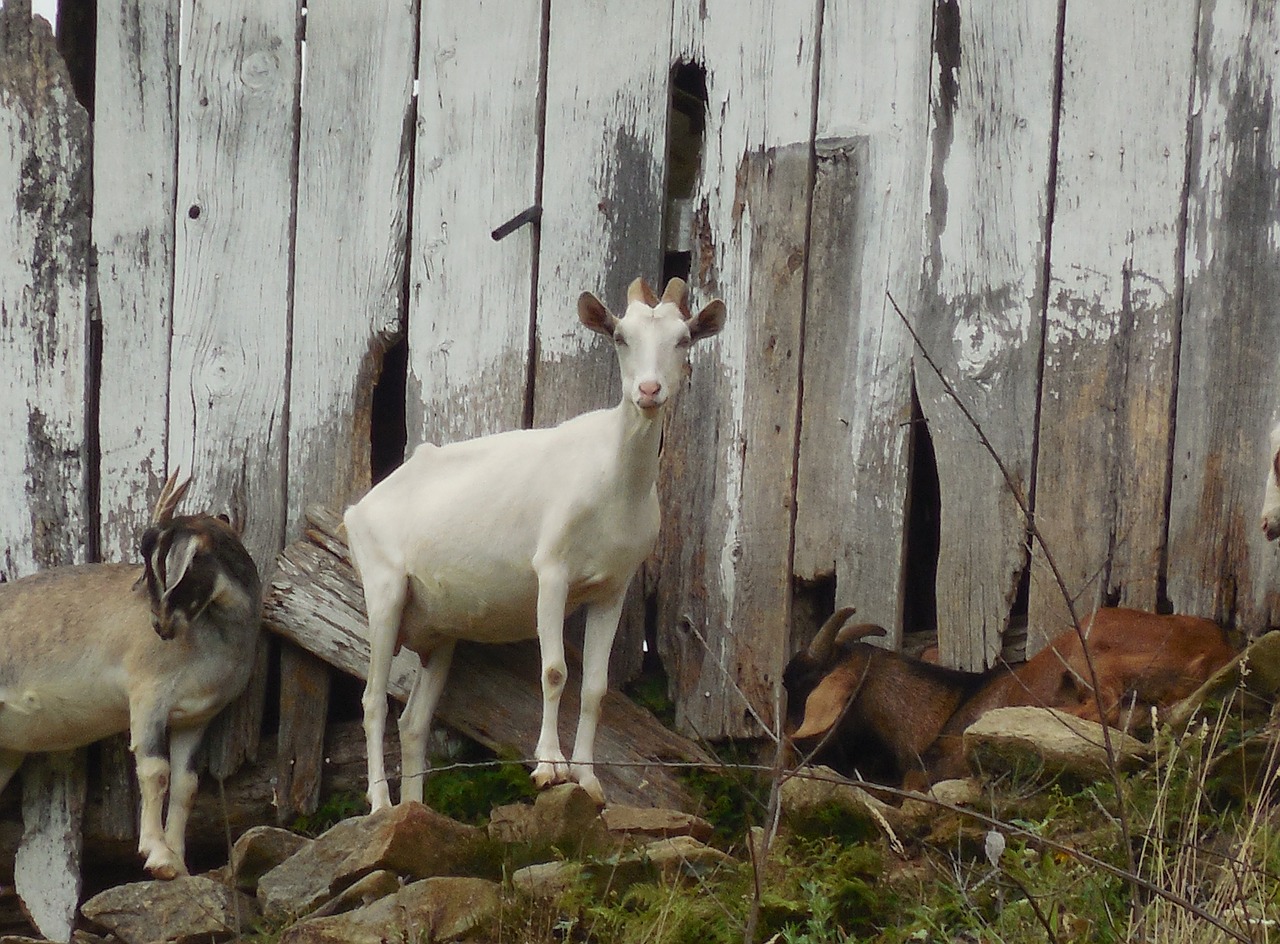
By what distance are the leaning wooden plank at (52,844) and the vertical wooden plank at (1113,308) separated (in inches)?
143

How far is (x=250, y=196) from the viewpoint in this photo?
6.77m

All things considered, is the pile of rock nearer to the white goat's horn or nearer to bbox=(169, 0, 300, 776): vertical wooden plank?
the white goat's horn

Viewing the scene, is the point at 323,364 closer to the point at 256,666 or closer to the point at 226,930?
the point at 256,666

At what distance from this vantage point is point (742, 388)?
6023 mm

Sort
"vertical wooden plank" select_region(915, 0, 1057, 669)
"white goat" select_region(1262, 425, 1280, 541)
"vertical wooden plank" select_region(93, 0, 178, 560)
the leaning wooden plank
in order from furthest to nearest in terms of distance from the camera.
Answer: "vertical wooden plank" select_region(93, 0, 178, 560), the leaning wooden plank, "vertical wooden plank" select_region(915, 0, 1057, 669), "white goat" select_region(1262, 425, 1280, 541)

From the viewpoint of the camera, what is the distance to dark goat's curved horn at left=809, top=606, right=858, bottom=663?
5.74 metres

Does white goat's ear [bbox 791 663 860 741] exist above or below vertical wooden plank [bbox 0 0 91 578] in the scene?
below

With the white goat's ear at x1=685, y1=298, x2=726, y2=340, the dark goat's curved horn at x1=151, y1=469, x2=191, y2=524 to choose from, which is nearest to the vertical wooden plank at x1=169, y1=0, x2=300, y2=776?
the dark goat's curved horn at x1=151, y1=469, x2=191, y2=524

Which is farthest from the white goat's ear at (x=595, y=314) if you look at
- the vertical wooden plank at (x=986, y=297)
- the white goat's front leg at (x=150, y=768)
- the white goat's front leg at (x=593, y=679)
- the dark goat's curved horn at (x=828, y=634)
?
the white goat's front leg at (x=150, y=768)

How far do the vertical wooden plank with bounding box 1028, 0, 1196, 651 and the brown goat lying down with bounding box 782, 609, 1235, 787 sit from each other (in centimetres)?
22

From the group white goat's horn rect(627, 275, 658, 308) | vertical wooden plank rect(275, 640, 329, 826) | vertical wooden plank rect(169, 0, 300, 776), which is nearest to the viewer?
white goat's horn rect(627, 275, 658, 308)

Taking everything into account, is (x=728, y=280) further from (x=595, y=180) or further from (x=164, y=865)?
(x=164, y=865)

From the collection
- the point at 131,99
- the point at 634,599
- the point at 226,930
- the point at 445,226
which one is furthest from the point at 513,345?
the point at 226,930

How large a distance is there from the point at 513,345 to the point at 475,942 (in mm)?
2587
